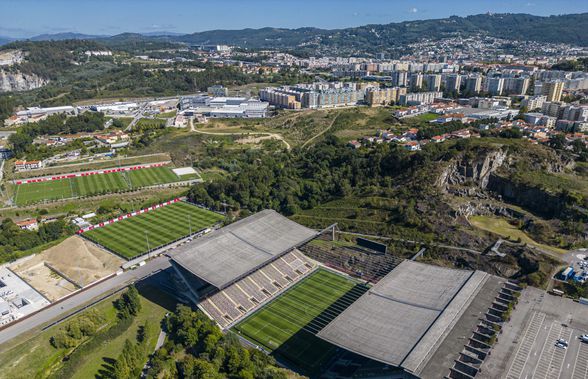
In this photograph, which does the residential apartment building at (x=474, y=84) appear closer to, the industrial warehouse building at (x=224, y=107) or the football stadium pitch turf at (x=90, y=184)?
the industrial warehouse building at (x=224, y=107)

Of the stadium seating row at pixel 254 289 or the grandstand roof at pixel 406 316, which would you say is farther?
the stadium seating row at pixel 254 289

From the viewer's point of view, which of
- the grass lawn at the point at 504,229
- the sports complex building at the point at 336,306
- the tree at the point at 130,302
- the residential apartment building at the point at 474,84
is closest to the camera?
the sports complex building at the point at 336,306

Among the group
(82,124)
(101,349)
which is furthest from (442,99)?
(101,349)

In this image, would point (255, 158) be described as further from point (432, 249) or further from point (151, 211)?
point (432, 249)

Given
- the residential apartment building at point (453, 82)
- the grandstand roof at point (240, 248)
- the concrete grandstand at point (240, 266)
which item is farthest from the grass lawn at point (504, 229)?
the residential apartment building at point (453, 82)

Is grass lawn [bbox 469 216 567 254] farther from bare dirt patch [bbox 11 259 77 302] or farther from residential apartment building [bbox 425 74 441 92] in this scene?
residential apartment building [bbox 425 74 441 92]

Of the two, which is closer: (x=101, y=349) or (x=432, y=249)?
(x=101, y=349)
